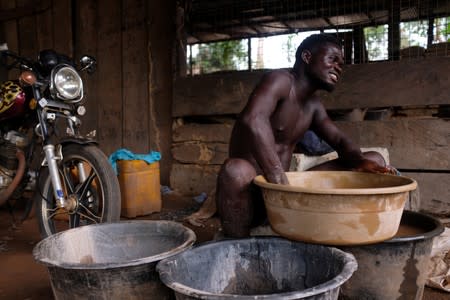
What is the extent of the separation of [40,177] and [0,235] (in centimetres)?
96

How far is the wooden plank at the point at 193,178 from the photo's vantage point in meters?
4.58

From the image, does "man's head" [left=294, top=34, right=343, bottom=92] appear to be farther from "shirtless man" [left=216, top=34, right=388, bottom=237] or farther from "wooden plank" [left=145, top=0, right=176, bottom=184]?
"wooden plank" [left=145, top=0, right=176, bottom=184]

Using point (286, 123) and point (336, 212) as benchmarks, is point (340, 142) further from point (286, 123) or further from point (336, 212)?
point (336, 212)

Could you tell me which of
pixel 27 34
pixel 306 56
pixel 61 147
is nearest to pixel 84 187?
pixel 61 147

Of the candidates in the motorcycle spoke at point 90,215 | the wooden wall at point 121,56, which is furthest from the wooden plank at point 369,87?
the motorcycle spoke at point 90,215

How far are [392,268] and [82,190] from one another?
1959 mm

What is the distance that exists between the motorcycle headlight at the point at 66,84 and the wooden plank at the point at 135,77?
6.49 feet

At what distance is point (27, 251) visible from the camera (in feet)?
10.00

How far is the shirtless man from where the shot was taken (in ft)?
6.34

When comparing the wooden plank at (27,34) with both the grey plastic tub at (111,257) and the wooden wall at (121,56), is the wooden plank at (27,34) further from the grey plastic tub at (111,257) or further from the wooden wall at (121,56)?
the grey plastic tub at (111,257)

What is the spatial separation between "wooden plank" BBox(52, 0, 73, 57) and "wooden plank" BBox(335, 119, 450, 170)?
11.8ft

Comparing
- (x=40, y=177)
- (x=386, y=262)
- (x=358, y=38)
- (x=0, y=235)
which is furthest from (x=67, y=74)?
(x=358, y=38)

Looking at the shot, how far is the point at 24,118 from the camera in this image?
10.6 ft

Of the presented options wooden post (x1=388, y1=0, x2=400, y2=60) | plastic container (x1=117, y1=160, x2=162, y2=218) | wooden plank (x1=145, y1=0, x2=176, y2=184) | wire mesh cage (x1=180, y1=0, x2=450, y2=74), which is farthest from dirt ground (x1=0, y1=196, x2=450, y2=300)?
wooden post (x1=388, y1=0, x2=400, y2=60)
